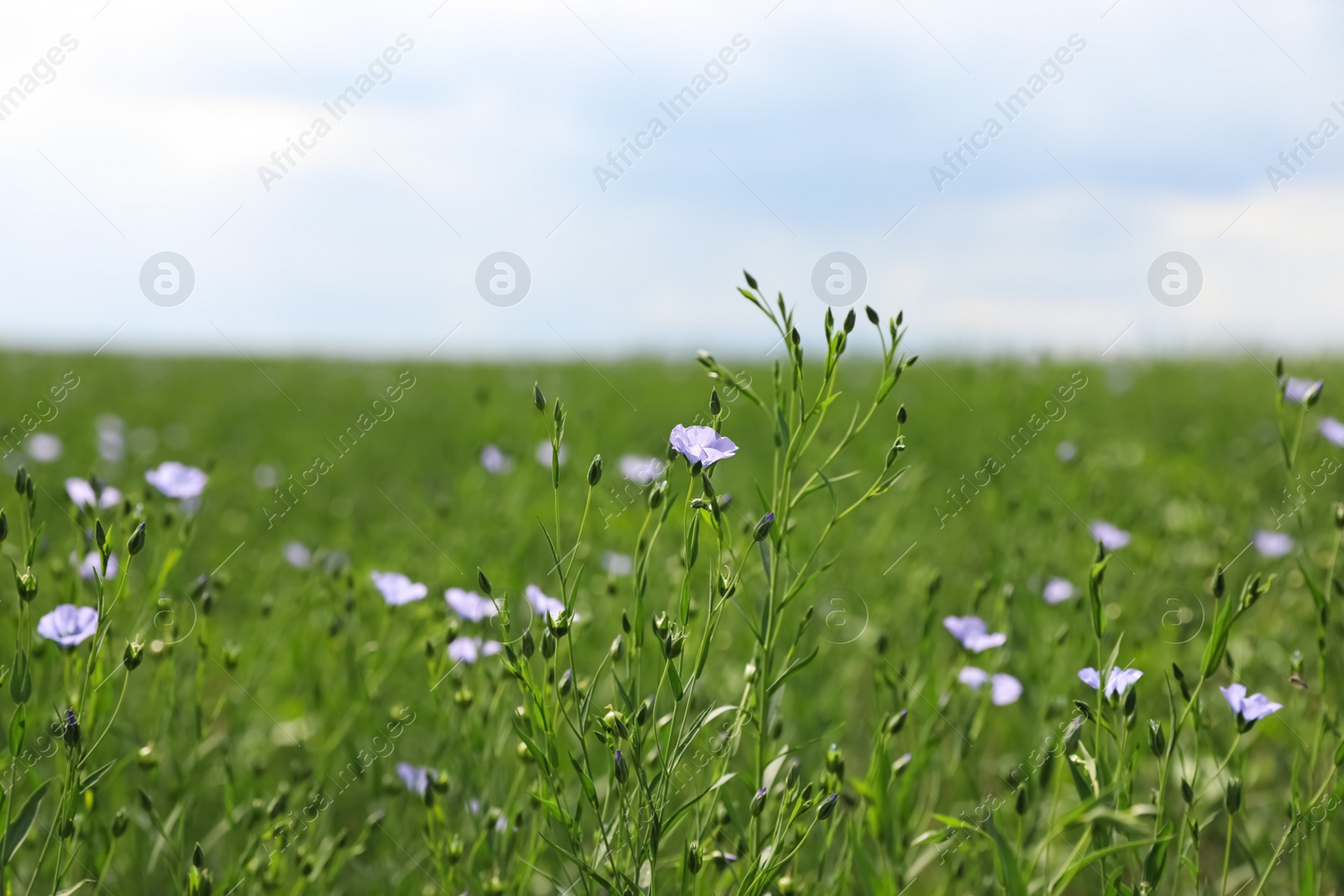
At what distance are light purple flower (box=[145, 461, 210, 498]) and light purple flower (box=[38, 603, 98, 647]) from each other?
0.27 metres

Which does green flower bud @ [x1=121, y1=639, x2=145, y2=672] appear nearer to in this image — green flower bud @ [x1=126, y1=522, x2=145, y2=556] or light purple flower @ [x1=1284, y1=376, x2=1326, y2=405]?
green flower bud @ [x1=126, y1=522, x2=145, y2=556]

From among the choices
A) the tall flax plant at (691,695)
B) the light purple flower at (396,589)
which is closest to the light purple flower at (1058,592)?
the tall flax plant at (691,695)

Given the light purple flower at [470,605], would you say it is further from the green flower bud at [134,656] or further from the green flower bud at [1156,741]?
the green flower bud at [1156,741]

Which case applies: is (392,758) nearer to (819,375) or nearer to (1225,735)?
(1225,735)

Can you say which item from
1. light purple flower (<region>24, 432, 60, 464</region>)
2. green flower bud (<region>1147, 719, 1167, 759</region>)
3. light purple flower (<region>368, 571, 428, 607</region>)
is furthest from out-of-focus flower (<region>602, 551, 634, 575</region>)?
light purple flower (<region>24, 432, 60, 464</region>)

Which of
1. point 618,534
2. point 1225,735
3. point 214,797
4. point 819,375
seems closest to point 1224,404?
point 819,375

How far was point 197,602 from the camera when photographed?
5.10 ft

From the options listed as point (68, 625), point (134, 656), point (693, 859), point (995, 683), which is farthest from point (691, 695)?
point (68, 625)

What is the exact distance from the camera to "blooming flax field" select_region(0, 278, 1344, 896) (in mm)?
1066

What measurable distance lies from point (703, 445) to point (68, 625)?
1092 mm

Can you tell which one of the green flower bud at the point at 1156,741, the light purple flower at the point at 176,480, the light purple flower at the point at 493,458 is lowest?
the light purple flower at the point at 176,480

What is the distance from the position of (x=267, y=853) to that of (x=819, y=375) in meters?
4.47

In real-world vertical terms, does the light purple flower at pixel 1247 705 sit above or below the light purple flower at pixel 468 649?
above

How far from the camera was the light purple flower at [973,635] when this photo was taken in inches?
59.8
